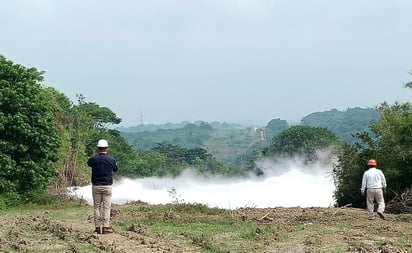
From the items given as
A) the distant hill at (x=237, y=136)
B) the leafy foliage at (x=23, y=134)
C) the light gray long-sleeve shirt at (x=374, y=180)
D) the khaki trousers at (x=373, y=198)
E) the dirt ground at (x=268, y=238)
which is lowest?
the dirt ground at (x=268, y=238)

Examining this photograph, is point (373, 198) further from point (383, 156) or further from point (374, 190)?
point (383, 156)

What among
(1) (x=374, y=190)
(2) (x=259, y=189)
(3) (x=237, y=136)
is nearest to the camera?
(1) (x=374, y=190)

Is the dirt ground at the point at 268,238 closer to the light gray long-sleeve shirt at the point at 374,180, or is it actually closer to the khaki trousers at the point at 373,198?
the khaki trousers at the point at 373,198

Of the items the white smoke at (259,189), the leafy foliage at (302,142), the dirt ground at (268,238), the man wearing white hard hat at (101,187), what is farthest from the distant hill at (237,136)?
the man wearing white hard hat at (101,187)

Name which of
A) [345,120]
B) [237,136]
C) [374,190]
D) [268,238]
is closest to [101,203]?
[268,238]

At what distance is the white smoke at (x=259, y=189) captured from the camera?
44.3m

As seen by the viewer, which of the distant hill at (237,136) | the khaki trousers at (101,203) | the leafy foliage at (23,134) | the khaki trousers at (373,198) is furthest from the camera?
the distant hill at (237,136)

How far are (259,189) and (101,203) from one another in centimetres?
3982

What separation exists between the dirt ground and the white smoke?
20.7m

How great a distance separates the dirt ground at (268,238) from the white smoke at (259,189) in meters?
20.7

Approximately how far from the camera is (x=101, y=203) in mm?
13578

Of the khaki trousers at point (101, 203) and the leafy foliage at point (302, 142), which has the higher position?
the leafy foliage at point (302, 142)

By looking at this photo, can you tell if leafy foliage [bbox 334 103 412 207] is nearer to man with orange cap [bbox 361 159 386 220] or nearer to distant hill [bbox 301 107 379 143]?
man with orange cap [bbox 361 159 386 220]

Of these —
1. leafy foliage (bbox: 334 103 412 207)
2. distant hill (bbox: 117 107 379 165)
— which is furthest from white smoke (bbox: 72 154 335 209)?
distant hill (bbox: 117 107 379 165)
